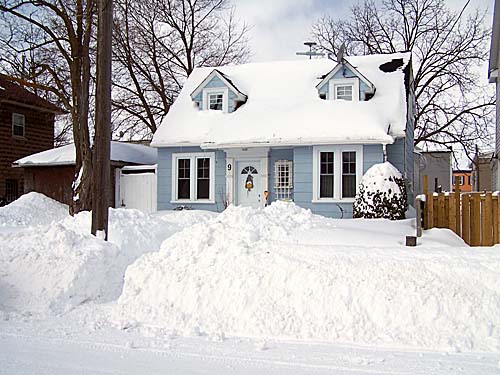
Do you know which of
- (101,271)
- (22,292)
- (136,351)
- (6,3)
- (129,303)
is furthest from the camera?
(6,3)

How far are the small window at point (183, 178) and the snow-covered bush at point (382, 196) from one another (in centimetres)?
817

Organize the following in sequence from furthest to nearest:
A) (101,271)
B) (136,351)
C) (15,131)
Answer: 1. (15,131)
2. (101,271)
3. (136,351)

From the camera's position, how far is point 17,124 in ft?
92.1

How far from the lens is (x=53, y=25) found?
20641 millimetres

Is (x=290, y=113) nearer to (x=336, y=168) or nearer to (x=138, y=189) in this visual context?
(x=336, y=168)

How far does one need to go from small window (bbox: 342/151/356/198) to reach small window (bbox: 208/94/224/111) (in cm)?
585

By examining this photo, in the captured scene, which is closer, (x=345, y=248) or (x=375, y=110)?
(x=345, y=248)

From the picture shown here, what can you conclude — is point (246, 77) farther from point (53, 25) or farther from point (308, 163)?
point (53, 25)

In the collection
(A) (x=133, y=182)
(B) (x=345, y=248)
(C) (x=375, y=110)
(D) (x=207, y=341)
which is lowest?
(D) (x=207, y=341)

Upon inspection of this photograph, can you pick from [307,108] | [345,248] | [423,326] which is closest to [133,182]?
[307,108]

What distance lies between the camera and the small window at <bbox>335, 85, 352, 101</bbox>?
64.7 ft

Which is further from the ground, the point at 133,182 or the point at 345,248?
the point at 133,182

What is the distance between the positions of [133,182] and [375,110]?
10379 mm

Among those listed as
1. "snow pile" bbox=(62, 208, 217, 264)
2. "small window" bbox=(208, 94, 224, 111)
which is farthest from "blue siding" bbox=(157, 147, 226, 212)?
"snow pile" bbox=(62, 208, 217, 264)
